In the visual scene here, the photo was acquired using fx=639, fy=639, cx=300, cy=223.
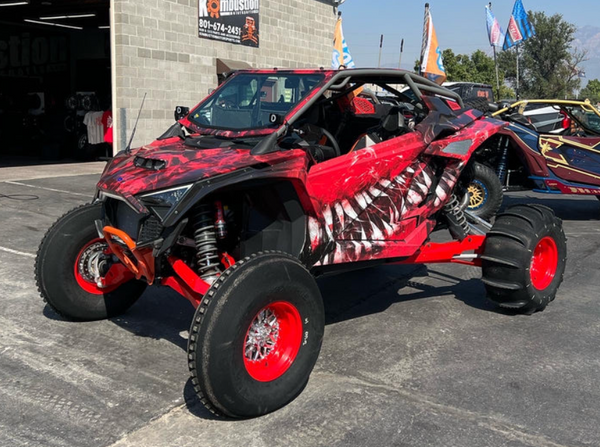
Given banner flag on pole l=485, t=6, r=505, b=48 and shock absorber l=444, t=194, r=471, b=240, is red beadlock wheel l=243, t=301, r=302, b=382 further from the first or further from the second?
banner flag on pole l=485, t=6, r=505, b=48

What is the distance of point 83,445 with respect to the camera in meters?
3.19

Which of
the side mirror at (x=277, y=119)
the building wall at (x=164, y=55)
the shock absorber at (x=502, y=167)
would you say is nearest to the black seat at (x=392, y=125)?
the side mirror at (x=277, y=119)

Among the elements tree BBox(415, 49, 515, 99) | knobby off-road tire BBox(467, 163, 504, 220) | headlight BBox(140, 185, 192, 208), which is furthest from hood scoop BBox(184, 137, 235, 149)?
tree BBox(415, 49, 515, 99)

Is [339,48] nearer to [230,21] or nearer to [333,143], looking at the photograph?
[230,21]

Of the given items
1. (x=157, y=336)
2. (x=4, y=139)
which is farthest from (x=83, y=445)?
(x=4, y=139)

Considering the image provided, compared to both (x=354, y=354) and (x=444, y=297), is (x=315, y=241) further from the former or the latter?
(x=444, y=297)

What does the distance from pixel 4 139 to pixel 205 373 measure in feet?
60.5

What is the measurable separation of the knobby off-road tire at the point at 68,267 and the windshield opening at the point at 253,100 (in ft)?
3.59

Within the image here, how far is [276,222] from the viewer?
4.16 meters

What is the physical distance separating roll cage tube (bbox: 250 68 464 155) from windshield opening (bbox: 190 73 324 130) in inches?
3.8

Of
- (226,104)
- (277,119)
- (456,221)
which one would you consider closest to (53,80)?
(226,104)

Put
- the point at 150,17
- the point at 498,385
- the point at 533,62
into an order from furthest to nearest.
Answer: the point at 533,62 < the point at 150,17 < the point at 498,385

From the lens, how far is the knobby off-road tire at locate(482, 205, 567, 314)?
5.10 m

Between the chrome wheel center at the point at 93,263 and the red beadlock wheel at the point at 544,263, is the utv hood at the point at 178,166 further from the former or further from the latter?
the red beadlock wheel at the point at 544,263
